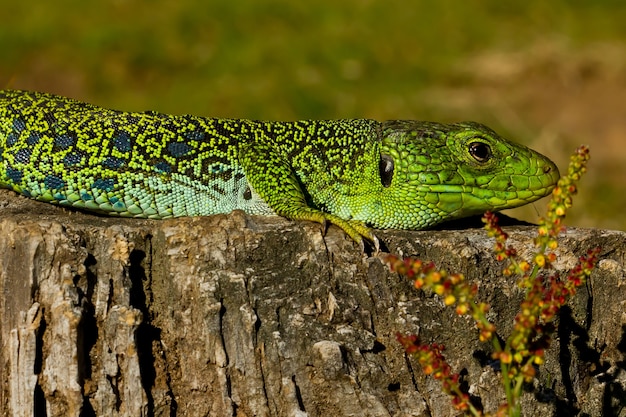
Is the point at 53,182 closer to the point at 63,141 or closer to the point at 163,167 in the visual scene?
the point at 63,141

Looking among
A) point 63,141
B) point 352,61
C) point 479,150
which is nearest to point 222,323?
point 63,141

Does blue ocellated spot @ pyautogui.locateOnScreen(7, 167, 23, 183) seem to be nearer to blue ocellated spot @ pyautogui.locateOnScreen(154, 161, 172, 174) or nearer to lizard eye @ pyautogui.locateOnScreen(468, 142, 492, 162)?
blue ocellated spot @ pyautogui.locateOnScreen(154, 161, 172, 174)

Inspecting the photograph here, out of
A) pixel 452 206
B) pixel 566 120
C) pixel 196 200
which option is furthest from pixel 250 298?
pixel 566 120

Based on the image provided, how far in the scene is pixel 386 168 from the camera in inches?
232

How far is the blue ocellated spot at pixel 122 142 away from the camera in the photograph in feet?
19.2

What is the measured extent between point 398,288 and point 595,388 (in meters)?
1.25

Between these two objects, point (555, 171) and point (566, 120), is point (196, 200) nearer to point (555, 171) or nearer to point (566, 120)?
point (555, 171)

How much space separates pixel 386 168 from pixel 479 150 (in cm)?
57

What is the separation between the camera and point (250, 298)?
474 centimetres

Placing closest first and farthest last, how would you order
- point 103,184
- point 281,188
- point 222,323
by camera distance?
point 222,323 < point 281,188 < point 103,184

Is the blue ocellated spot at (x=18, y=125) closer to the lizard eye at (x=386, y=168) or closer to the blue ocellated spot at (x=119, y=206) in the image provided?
the blue ocellated spot at (x=119, y=206)

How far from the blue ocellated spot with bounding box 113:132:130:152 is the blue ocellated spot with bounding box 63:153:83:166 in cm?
23

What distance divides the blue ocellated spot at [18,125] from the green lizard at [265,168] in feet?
0.09

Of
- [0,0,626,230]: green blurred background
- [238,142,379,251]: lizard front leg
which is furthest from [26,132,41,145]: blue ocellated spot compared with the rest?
[0,0,626,230]: green blurred background
